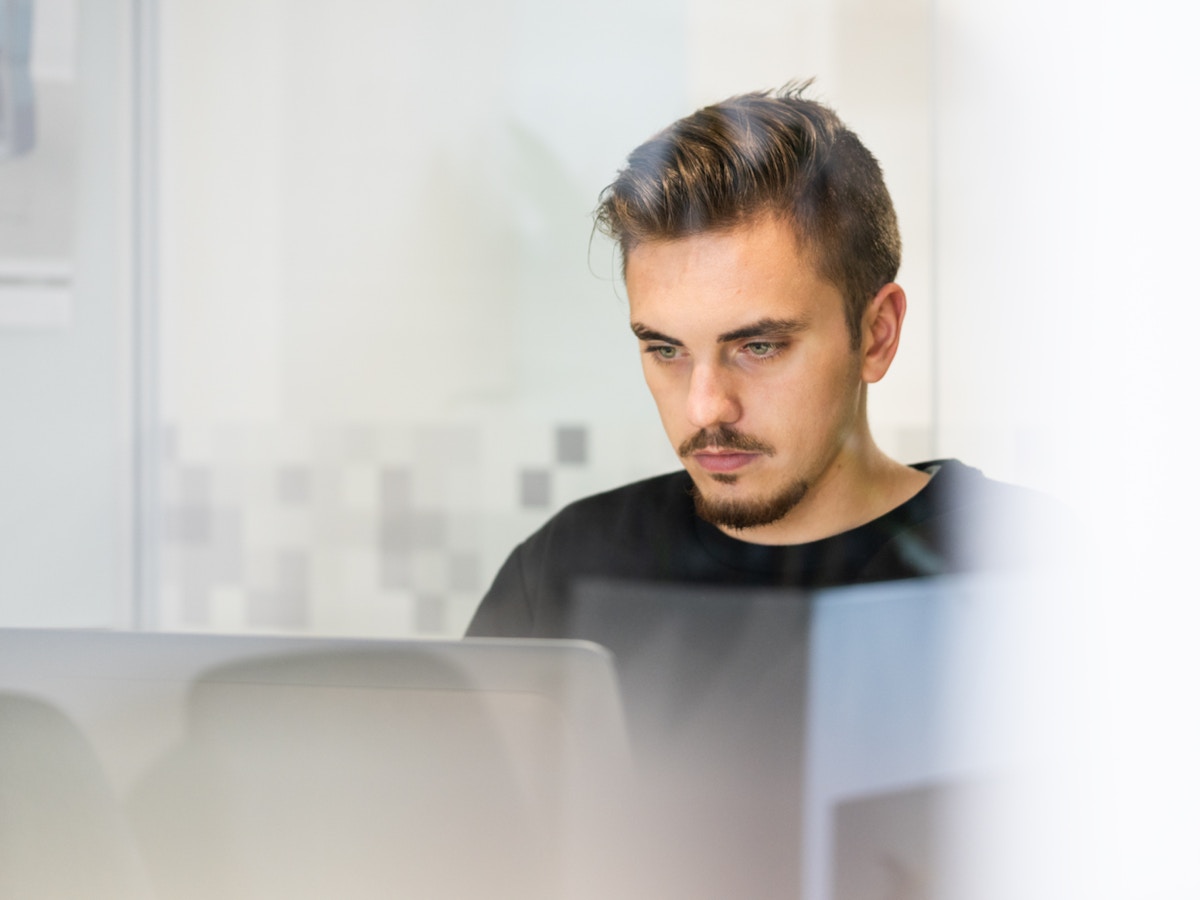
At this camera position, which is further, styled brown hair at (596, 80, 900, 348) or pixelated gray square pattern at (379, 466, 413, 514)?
pixelated gray square pattern at (379, 466, 413, 514)

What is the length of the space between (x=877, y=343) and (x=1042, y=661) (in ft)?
0.89

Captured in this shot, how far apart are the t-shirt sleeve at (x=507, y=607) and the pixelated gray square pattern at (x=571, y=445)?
8 cm

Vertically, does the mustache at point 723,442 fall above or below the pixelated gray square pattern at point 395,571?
above

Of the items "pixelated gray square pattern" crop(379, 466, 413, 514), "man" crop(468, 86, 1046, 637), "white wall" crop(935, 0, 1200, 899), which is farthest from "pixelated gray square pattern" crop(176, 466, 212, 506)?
"white wall" crop(935, 0, 1200, 899)

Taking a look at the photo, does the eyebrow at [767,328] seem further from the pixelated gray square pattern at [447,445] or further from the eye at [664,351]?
the pixelated gray square pattern at [447,445]

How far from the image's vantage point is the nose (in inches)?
28.4

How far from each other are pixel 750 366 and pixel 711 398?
0.04m

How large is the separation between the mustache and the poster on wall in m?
0.61

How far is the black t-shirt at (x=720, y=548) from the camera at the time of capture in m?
0.73

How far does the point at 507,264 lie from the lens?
0.81m

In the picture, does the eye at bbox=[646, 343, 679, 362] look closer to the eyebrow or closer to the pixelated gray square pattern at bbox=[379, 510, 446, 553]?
the eyebrow

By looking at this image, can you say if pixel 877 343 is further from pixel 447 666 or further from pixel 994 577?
pixel 447 666

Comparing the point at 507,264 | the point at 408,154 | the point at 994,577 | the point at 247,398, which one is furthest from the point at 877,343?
the point at 247,398

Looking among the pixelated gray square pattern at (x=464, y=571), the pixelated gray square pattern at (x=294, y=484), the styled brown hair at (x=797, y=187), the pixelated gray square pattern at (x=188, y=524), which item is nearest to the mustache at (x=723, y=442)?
the styled brown hair at (x=797, y=187)
